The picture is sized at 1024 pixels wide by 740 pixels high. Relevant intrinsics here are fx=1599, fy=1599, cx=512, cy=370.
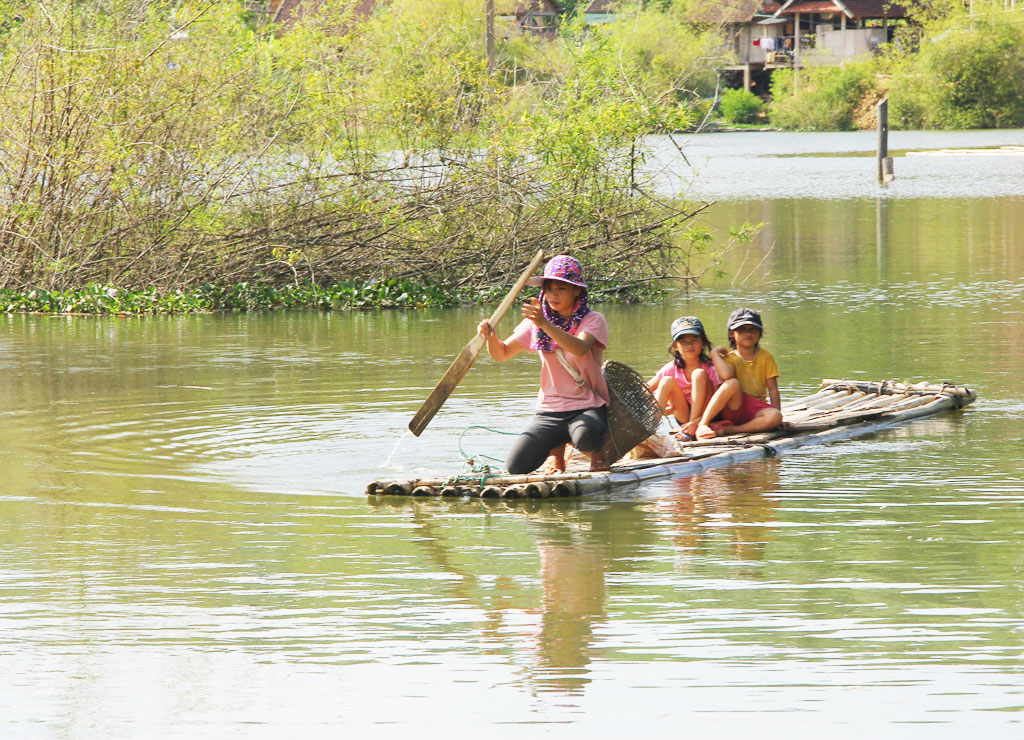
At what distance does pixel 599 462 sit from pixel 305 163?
10.3 m

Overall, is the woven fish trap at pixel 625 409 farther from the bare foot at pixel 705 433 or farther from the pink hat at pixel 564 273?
the bare foot at pixel 705 433

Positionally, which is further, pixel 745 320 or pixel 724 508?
pixel 745 320

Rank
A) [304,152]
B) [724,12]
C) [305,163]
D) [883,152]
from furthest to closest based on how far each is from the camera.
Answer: [724,12] → [883,152] → [305,163] → [304,152]

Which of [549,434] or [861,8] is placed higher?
[861,8]

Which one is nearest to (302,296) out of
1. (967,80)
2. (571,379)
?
(571,379)

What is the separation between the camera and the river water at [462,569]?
514cm

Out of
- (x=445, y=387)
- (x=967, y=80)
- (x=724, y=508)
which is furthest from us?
(x=967, y=80)

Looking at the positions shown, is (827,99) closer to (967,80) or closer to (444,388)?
(967,80)

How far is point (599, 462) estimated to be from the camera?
864 centimetres

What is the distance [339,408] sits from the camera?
11422 mm

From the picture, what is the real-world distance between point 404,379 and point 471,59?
586 centimetres

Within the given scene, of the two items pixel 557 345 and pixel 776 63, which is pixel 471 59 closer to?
pixel 557 345

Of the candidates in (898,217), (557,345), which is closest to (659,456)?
(557,345)

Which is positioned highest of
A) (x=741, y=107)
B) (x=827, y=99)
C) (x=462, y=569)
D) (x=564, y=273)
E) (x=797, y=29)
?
(x=797, y=29)
